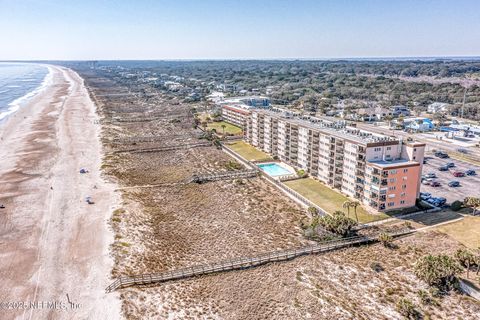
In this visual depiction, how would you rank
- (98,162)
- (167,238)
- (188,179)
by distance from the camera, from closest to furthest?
1. (167,238)
2. (188,179)
3. (98,162)

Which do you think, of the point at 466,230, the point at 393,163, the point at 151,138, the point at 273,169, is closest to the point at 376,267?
the point at 466,230

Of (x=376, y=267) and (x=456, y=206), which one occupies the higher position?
(x=456, y=206)

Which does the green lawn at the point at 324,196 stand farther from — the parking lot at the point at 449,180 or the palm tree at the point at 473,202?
the parking lot at the point at 449,180

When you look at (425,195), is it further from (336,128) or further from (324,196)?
(336,128)

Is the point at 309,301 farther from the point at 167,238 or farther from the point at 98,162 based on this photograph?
the point at 98,162

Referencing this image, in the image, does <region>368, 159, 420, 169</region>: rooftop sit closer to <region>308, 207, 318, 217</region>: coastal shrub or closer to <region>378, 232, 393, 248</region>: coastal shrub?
<region>378, 232, 393, 248</region>: coastal shrub

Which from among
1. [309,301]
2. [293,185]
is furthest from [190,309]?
[293,185]

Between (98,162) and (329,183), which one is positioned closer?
(329,183)
